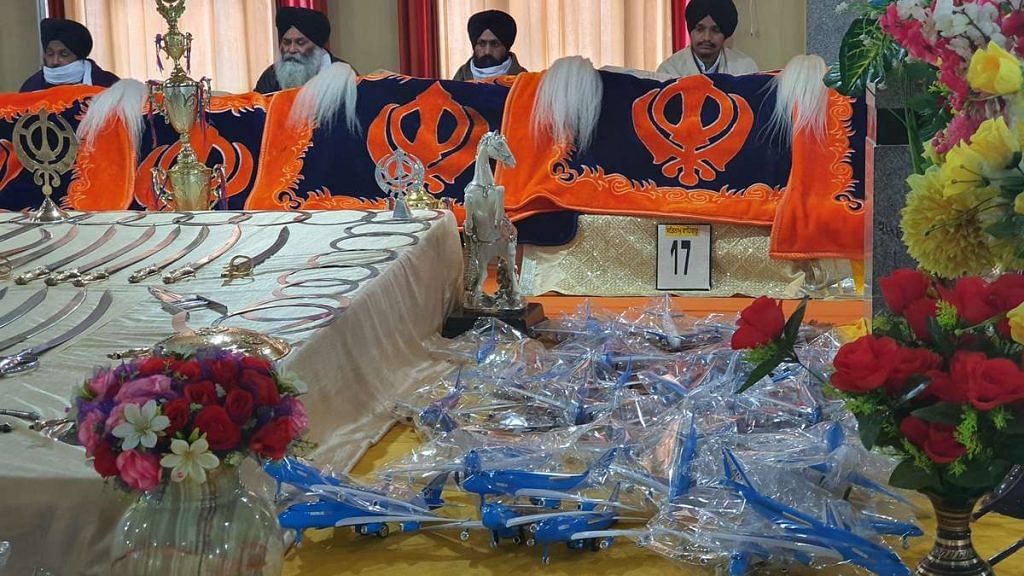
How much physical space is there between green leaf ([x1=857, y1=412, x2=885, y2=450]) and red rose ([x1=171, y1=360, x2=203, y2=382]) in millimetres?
620

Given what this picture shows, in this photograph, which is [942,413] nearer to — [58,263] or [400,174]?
[58,263]

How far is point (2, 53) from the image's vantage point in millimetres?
7367

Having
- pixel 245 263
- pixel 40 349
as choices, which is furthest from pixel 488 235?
pixel 40 349

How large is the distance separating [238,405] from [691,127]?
112 inches

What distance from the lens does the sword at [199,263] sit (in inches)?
97.0

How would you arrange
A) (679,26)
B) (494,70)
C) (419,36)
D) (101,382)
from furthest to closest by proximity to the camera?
A: (419,36)
(679,26)
(494,70)
(101,382)

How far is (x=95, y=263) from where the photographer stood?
103 inches

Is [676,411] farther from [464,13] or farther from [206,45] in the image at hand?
[206,45]

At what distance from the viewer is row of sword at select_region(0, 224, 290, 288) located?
2447 mm

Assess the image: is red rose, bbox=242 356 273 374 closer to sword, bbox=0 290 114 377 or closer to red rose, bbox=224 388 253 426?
red rose, bbox=224 388 253 426

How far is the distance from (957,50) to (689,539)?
2.50 feet

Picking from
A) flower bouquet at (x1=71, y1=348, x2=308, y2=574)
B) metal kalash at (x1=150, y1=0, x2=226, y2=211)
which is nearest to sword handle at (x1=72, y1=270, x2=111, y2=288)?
metal kalash at (x1=150, y1=0, x2=226, y2=211)

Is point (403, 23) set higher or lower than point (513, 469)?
higher

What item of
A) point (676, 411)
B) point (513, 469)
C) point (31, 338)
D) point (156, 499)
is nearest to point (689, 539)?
point (513, 469)
